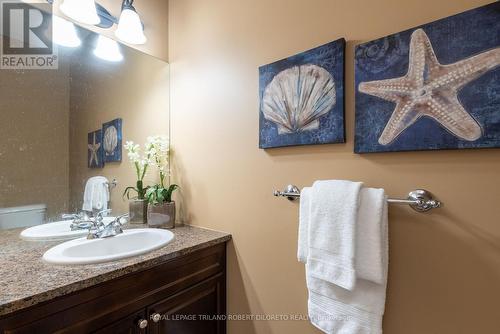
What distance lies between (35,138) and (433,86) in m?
1.61

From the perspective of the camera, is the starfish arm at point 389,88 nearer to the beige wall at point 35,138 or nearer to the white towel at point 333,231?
the white towel at point 333,231

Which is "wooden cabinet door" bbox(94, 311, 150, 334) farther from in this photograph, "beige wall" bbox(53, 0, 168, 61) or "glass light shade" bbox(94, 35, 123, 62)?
"beige wall" bbox(53, 0, 168, 61)

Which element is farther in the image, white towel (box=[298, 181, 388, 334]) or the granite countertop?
white towel (box=[298, 181, 388, 334])

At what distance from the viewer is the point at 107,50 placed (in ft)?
4.57

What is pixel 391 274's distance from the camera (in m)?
0.88

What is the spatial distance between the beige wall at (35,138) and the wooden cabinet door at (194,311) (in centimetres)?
72

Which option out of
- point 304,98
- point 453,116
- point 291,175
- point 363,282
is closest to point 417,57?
point 453,116

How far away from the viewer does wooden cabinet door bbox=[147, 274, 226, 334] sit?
3.39ft

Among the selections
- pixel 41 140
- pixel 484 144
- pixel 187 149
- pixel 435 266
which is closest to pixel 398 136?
pixel 484 144

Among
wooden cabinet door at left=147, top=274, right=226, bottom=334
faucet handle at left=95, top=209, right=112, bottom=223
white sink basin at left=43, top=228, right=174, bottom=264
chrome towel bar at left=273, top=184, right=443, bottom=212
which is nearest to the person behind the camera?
chrome towel bar at left=273, top=184, right=443, bottom=212

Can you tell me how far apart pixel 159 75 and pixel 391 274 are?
5.38ft

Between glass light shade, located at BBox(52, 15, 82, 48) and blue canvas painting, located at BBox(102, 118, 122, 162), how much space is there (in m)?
0.41

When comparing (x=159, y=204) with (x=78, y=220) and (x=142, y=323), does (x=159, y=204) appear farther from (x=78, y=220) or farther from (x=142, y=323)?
(x=142, y=323)

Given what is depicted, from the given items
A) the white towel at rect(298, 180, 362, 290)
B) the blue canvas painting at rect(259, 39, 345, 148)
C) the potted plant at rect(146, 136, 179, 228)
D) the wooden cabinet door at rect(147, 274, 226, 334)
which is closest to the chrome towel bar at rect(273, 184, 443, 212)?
the white towel at rect(298, 180, 362, 290)
